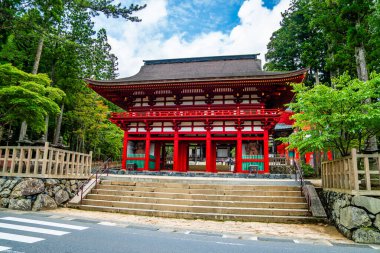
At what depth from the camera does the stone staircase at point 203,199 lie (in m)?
8.23

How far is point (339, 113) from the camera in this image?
7.36 m

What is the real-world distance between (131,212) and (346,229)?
266 inches

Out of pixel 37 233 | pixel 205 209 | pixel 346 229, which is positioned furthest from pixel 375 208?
pixel 37 233

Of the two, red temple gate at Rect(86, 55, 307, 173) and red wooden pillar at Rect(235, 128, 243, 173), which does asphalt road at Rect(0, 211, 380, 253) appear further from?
red temple gate at Rect(86, 55, 307, 173)

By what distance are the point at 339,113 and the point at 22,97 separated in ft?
38.9

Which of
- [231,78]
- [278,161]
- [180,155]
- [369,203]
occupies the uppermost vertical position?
[231,78]

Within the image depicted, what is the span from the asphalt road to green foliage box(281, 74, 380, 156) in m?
3.33

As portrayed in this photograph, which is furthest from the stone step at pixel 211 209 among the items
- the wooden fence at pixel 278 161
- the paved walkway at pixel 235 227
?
the wooden fence at pixel 278 161

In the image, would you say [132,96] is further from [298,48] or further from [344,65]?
[298,48]

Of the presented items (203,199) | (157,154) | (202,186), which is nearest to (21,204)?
(203,199)

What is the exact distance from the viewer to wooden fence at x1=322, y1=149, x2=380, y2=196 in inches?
249

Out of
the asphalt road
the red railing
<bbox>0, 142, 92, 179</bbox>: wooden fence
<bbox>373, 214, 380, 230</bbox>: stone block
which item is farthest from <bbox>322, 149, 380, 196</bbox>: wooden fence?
<bbox>0, 142, 92, 179</bbox>: wooden fence

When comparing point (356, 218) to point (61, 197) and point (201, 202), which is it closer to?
point (201, 202)

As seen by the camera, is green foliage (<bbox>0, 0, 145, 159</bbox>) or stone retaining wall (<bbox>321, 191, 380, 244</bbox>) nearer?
stone retaining wall (<bbox>321, 191, 380, 244</bbox>)
